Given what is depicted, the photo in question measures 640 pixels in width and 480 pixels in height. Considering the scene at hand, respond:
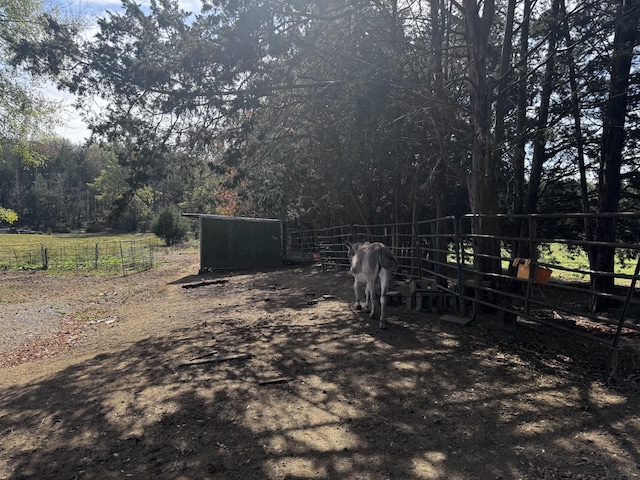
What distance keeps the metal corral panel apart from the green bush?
2628cm

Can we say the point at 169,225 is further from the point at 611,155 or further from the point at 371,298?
the point at 611,155

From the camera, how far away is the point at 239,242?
2147cm

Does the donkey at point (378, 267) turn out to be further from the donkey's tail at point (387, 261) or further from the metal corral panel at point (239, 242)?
the metal corral panel at point (239, 242)

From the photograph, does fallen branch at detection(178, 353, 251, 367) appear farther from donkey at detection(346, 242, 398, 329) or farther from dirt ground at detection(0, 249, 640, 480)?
donkey at detection(346, 242, 398, 329)

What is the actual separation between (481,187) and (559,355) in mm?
3352

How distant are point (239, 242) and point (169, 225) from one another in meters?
26.8

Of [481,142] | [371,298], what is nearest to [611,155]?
[481,142]

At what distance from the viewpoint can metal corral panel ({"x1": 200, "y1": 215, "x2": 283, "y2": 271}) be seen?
20500 millimetres

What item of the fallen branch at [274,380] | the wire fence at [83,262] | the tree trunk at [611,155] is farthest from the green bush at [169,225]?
the fallen branch at [274,380]

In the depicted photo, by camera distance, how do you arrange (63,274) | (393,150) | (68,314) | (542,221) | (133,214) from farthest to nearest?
1. (133,214)
2. (63,274)
3. (542,221)
4. (68,314)
5. (393,150)

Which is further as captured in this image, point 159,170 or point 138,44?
point 159,170

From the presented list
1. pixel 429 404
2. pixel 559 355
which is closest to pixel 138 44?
pixel 429 404

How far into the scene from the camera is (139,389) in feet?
16.4

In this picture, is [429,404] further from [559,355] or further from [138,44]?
[138,44]
